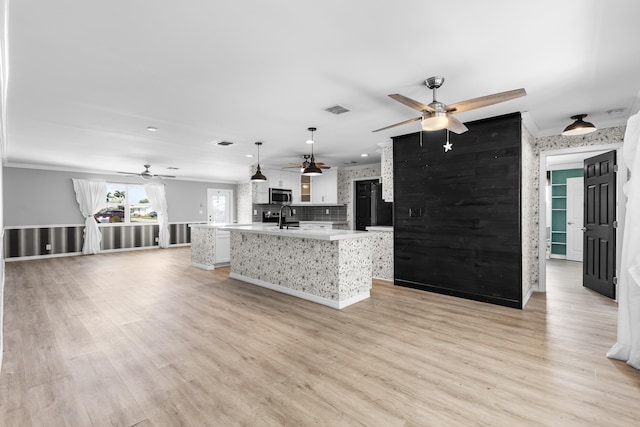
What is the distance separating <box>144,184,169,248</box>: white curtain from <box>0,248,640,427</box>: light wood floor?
557 cm

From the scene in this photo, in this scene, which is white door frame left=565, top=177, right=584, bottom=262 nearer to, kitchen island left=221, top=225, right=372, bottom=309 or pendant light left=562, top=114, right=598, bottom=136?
pendant light left=562, top=114, right=598, bottom=136

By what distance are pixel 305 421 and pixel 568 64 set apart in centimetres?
333

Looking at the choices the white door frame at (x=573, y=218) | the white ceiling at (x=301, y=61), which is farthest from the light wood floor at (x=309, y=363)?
the white door frame at (x=573, y=218)

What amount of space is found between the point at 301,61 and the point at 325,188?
5.97 metres

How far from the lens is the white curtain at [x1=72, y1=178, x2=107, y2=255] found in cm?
830

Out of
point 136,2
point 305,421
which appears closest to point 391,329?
point 305,421

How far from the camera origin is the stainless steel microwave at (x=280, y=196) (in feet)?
26.7

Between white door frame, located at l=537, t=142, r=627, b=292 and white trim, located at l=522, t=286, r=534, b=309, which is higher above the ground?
white door frame, located at l=537, t=142, r=627, b=292

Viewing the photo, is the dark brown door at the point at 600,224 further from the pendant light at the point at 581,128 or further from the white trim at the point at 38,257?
the white trim at the point at 38,257

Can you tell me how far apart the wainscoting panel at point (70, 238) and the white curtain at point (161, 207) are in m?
0.24

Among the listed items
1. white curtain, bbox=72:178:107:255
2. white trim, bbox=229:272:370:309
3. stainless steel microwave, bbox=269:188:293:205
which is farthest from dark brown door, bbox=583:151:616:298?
white curtain, bbox=72:178:107:255

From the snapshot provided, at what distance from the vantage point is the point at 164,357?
2568mm

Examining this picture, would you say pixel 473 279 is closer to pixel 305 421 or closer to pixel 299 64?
pixel 305 421

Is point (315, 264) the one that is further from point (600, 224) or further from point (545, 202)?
point (600, 224)
